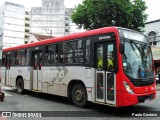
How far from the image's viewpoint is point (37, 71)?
42.9 ft

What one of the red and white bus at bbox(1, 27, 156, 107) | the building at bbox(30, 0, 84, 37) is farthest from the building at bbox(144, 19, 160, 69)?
the building at bbox(30, 0, 84, 37)

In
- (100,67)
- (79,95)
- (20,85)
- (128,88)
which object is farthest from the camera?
(20,85)

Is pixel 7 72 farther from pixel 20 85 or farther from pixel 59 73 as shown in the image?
pixel 59 73

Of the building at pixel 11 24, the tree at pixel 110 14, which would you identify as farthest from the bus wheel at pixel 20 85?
the building at pixel 11 24

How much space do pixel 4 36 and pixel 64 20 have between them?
18906 mm

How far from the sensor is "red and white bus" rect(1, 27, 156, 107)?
8.43 m

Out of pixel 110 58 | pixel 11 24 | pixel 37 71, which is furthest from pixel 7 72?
pixel 11 24

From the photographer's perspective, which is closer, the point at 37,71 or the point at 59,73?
the point at 59,73

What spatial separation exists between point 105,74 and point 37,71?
17.0 ft

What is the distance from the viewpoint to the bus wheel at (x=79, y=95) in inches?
390

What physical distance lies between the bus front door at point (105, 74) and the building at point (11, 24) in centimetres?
6771

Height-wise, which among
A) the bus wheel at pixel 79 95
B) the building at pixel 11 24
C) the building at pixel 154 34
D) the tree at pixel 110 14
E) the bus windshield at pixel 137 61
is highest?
the building at pixel 11 24

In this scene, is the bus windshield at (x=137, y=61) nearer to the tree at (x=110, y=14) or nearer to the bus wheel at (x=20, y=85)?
the bus wheel at (x=20, y=85)

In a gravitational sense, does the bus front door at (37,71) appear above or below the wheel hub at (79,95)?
above
